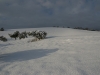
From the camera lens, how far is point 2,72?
5031mm

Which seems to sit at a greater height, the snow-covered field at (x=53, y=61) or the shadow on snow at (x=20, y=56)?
the snow-covered field at (x=53, y=61)

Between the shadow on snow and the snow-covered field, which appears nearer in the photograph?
→ the snow-covered field

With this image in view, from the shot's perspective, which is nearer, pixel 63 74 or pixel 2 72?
pixel 63 74

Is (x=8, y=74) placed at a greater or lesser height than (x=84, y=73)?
lesser

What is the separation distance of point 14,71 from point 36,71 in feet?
3.67

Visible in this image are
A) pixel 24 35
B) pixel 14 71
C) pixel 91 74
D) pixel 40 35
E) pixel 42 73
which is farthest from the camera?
pixel 24 35

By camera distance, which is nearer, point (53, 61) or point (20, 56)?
point (53, 61)

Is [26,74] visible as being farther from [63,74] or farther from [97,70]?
[97,70]

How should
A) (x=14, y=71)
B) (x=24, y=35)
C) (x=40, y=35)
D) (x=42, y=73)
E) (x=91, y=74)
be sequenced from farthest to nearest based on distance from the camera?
(x=24, y=35) → (x=40, y=35) → (x=14, y=71) → (x=42, y=73) → (x=91, y=74)

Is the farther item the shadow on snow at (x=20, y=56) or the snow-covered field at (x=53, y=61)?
the shadow on snow at (x=20, y=56)

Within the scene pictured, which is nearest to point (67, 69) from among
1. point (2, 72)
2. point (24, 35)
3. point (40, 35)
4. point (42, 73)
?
point (42, 73)

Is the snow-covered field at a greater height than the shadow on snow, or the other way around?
the snow-covered field

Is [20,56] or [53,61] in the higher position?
[53,61]

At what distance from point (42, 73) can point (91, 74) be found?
221 cm
